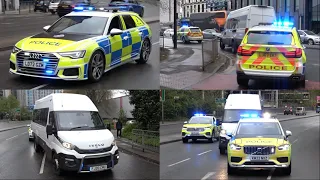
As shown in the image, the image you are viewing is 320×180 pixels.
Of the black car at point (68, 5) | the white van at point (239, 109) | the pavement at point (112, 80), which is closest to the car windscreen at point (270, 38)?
the pavement at point (112, 80)

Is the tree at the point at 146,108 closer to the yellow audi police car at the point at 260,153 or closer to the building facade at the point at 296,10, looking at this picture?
the yellow audi police car at the point at 260,153

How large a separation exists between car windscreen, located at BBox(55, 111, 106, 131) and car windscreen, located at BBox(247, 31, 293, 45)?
4.65m

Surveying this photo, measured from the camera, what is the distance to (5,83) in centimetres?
1080

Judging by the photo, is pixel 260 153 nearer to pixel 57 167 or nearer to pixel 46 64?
pixel 57 167

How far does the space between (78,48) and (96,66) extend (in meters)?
0.74

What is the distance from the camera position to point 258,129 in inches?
407

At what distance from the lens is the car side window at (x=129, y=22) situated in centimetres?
1277

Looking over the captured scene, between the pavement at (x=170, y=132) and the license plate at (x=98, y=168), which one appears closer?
the license plate at (x=98, y=168)

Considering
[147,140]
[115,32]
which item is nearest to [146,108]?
[147,140]

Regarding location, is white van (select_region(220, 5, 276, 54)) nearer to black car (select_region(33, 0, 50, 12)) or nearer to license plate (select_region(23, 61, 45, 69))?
license plate (select_region(23, 61, 45, 69))

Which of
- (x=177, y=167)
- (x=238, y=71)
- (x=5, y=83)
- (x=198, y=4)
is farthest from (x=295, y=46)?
(x=198, y=4)

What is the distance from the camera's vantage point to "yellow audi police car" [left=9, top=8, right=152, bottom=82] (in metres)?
9.95

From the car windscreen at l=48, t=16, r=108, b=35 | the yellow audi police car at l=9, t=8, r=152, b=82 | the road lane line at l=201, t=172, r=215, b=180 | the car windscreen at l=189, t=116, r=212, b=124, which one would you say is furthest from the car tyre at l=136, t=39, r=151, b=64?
the car windscreen at l=189, t=116, r=212, b=124

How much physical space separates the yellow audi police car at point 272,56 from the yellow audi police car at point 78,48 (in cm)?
348
